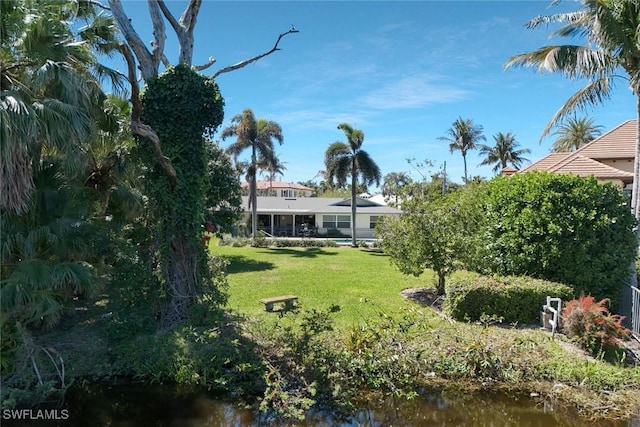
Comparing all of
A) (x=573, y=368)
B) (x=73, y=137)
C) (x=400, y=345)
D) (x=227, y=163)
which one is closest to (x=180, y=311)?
(x=73, y=137)

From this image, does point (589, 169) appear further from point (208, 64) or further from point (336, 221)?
point (336, 221)

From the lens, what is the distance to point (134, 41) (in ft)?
29.2

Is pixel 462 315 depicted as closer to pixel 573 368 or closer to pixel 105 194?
pixel 573 368

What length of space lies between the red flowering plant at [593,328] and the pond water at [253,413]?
195 cm

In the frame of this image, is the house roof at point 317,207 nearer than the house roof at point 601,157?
No

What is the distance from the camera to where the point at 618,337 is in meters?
7.90

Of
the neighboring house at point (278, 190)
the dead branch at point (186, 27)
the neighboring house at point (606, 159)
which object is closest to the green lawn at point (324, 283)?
the dead branch at point (186, 27)

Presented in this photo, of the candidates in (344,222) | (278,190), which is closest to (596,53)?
(344,222)

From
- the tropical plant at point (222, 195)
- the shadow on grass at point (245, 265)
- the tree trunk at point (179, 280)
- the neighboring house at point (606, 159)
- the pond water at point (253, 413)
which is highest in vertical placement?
the neighboring house at point (606, 159)

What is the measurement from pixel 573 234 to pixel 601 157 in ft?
41.5

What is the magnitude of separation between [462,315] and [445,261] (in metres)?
2.17

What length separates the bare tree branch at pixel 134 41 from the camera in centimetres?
882

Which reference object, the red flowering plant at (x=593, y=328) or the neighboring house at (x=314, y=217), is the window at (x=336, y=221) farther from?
the red flowering plant at (x=593, y=328)

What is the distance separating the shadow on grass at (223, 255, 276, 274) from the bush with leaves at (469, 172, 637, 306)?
11.0m
